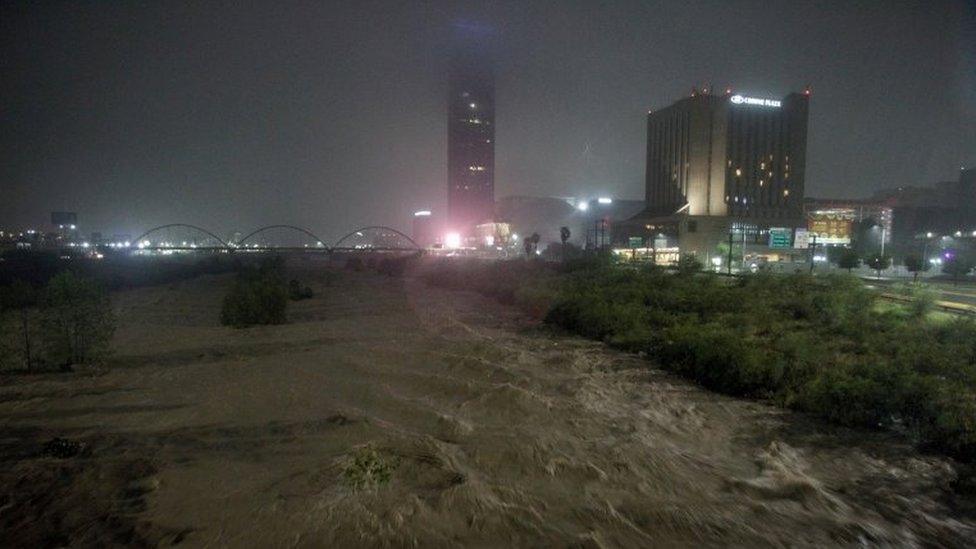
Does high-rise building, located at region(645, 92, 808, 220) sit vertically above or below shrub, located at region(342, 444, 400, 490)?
above

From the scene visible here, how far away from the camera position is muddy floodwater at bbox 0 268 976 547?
568 centimetres

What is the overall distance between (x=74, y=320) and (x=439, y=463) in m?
9.84

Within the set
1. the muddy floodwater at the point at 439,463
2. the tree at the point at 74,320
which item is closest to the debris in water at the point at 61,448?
the muddy floodwater at the point at 439,463

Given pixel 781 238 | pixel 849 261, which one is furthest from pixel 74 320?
pixel 781 238

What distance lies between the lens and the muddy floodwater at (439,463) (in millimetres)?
5676

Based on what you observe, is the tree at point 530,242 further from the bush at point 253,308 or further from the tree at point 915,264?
the bush at point 253,308

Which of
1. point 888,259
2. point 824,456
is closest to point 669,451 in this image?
point 824,456

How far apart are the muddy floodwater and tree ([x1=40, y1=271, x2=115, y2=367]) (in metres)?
0.64

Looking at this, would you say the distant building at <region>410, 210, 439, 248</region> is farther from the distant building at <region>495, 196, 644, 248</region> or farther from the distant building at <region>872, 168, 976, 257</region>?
the distant building at <region>872, 168, 976, 257</region>

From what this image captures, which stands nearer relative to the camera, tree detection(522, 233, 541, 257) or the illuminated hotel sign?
tree detection(522, 233, 541, 257)

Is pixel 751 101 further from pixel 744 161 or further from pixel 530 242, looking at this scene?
pixel 530 242

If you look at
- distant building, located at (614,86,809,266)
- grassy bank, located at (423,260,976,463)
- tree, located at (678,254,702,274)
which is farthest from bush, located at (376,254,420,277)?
distant building, located at (614,86,809,266)

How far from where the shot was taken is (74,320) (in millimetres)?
11859

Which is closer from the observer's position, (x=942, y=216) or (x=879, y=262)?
(x=879, y=262)
